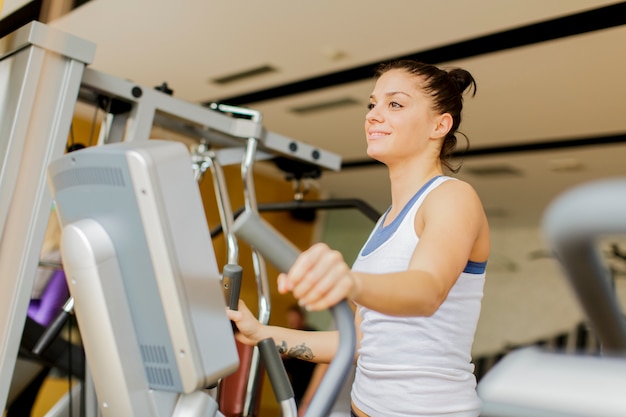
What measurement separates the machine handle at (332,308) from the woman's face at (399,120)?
0.51 metres

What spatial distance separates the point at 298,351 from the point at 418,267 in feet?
1.59

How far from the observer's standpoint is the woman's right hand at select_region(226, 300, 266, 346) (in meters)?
1.07

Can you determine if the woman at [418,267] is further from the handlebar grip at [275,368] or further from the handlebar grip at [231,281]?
the handlebar grip at [275,368]

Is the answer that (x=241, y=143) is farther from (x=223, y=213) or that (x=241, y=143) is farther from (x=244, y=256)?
(x=244, y=256)

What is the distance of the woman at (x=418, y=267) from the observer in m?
0.85

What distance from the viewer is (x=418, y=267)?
0.80 m

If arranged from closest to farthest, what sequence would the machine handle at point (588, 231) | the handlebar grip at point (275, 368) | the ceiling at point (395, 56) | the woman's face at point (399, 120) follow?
the machine handle at point (588, 231)
the handlebar grip at point (275, 368)
the woman's face at point (399, 120)
the ceiling at point (395, 56)

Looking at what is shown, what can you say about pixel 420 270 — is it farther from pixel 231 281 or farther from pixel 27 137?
pixel 27 137

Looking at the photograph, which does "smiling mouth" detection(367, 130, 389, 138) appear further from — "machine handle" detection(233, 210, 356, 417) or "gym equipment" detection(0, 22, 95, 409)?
"gym equipment" detection(0, 22, 95, 409)

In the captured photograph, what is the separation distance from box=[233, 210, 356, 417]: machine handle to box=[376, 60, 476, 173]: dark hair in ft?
2.03

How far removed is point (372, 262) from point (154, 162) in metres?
0.45

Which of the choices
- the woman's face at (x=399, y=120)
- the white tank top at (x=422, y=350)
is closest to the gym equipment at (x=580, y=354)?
the white tank top at (x=422, y=350)

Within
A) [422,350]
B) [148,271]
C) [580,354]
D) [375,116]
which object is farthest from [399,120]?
[580,354]

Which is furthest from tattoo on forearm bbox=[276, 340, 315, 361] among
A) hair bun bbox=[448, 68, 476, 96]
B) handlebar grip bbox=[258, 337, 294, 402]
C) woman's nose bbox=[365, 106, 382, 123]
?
hair bun bbox=[448, 68, 476, 96]
